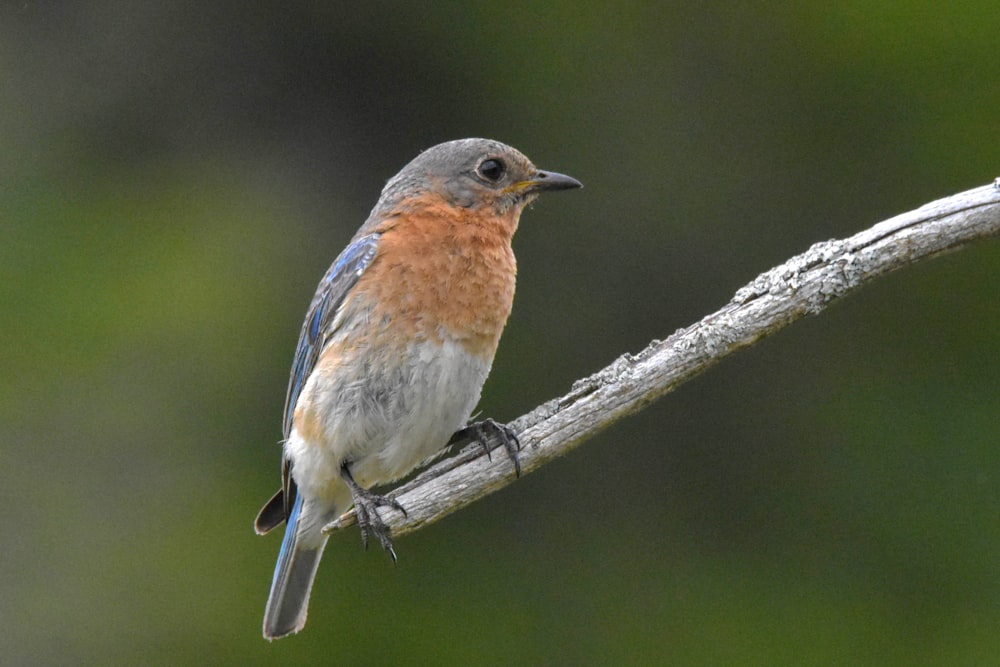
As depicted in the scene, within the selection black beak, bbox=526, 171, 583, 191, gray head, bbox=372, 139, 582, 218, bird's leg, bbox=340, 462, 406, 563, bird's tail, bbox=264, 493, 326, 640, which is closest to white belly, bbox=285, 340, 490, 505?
bird's leg, bbox=340, 462, 406, 563

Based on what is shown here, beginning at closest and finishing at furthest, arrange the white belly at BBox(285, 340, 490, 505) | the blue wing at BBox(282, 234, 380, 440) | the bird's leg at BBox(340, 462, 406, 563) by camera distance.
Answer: the bird's leg at BBox(340, 462, 406, 563), the white belly at BBox(285, 340, 490, 505), the blue wing at BBox(282, 234, 380, 440)

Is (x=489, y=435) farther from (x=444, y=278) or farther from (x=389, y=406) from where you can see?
(x=444, y=278)

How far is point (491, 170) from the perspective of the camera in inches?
194

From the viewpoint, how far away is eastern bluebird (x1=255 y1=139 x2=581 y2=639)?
441cm

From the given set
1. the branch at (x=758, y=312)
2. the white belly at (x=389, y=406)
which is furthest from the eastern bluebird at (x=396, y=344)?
the branch at (x=758, y=312)

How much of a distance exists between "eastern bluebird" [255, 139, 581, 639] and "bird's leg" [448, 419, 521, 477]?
2cm

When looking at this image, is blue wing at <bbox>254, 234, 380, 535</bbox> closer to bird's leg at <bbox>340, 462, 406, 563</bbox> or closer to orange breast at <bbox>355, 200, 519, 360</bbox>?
orange breast at <bbox>355, 200, 519, 360</bbox>

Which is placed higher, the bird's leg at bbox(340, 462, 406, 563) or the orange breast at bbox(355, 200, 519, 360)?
the orange breast at bbox(355, 200, 519, 360)

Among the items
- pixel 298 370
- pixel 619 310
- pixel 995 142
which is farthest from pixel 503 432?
pixel 995 142

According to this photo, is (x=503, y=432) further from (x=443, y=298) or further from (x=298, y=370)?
(x=298, y=370)

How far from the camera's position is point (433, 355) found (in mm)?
4391

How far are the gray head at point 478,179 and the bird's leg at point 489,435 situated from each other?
2.78 feet

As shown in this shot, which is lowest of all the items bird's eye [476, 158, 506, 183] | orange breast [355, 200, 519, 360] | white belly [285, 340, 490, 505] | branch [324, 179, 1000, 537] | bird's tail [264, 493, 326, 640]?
branch [324, 179, 1000, 537]

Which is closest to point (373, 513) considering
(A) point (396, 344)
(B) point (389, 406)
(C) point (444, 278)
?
(B) point (389, 406)
